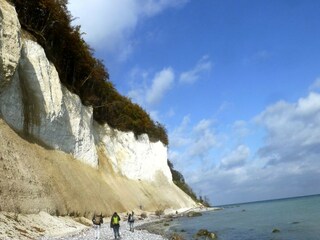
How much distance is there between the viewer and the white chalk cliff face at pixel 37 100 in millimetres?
25978

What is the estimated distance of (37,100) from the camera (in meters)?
30.2

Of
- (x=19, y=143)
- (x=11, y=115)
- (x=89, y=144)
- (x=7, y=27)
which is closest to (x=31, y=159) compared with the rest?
(x=19, y=143)

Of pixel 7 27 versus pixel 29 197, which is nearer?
pixel 29 197

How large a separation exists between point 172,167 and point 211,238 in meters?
69.5

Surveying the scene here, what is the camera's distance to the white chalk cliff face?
26.0 m

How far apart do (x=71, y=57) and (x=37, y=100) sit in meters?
10.1

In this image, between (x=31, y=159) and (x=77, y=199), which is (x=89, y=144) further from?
(x=31, y=159)

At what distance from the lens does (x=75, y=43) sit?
37.8m

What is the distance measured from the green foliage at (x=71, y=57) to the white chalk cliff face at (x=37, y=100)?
7.03 ft

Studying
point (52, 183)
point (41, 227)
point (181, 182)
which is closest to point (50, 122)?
point (52, 183)

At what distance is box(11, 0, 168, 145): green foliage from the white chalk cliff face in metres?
2.14

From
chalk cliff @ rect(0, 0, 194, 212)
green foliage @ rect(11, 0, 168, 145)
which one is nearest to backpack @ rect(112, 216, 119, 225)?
chalk cliff @ rect(0, 0, 194, 212)

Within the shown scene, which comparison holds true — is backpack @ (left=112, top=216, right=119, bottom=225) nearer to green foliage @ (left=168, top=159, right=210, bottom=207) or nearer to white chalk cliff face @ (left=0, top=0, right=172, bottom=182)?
white chalk cliff face @ (left=0, top=0, right=172, bottom=182)

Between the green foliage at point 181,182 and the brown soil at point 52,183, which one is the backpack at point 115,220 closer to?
the brown soil at point 52,183
